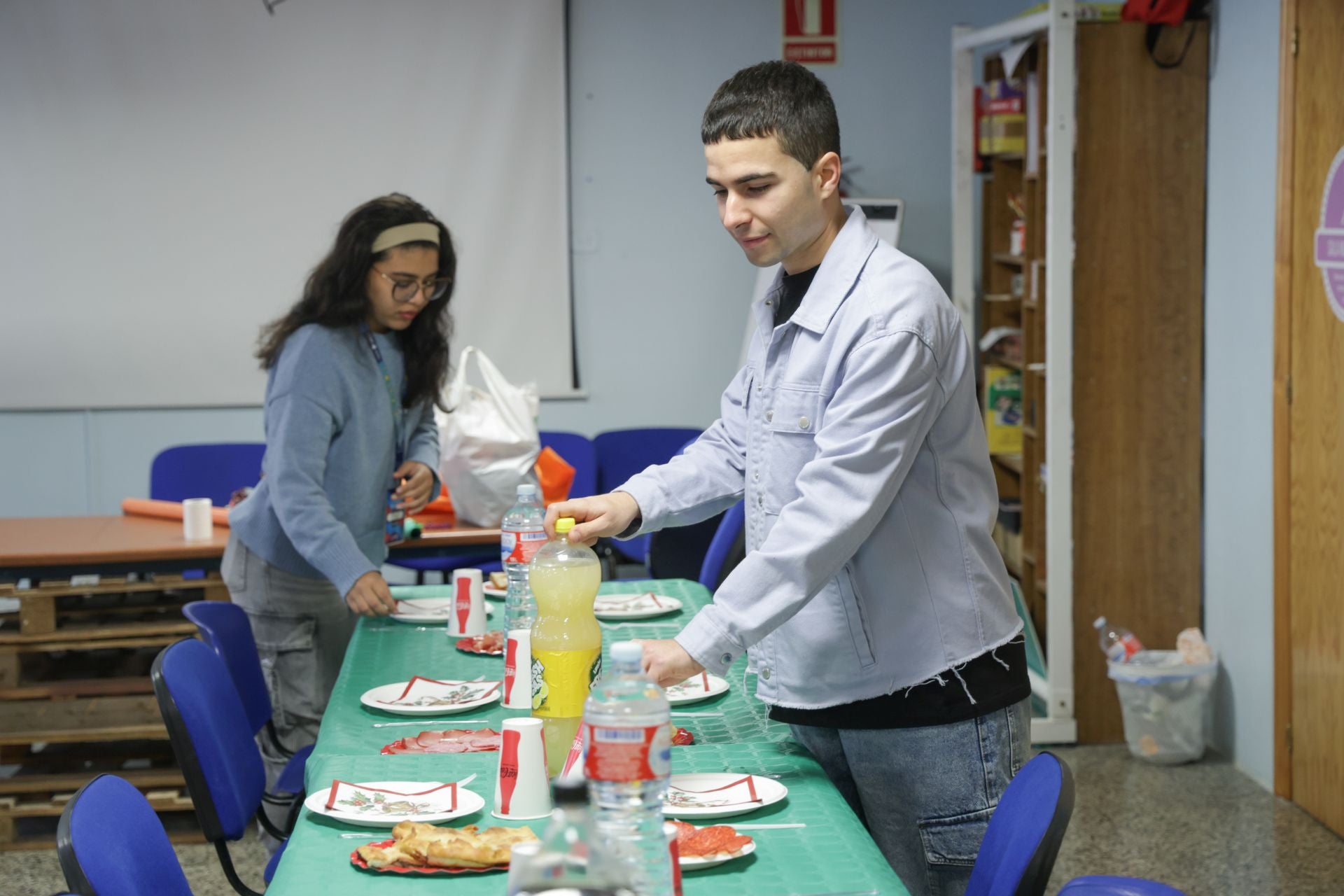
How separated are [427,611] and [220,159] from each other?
3.43 meters

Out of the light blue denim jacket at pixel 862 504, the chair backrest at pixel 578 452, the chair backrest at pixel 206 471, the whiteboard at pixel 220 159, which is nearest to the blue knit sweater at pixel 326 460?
the light blue denim jacket at pixel 862 504

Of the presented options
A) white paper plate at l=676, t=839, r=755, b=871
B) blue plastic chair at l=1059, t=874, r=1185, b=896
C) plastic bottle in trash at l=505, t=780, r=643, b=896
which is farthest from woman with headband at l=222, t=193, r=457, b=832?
plastic bottle in trash at l=505, t=780, r=643, b=896

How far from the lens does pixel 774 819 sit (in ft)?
5.01

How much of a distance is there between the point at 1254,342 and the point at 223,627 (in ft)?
9.25

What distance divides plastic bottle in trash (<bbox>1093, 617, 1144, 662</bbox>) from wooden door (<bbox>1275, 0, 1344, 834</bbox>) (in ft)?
1.50

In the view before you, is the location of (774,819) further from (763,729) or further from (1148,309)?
(1148,309)

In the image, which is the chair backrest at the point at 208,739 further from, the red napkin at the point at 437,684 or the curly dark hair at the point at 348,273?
the curly dark hair at the point at 348,273

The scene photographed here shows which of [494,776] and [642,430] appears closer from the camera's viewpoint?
[494,776]

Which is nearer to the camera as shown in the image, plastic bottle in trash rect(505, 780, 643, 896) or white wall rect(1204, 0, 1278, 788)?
plastic bottle in trash rect(505, 780, 643, 896)

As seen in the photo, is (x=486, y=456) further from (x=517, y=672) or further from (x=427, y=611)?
(x=517, y=672)

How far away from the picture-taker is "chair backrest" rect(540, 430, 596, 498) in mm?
5043

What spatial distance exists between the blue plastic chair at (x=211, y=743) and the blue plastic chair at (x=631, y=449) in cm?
297

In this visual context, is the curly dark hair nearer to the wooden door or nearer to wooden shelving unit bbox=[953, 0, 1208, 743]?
wooden shelving unit bbox=[953, 0, 1208, 743]

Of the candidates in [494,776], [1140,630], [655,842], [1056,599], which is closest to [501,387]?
[1056,599]
